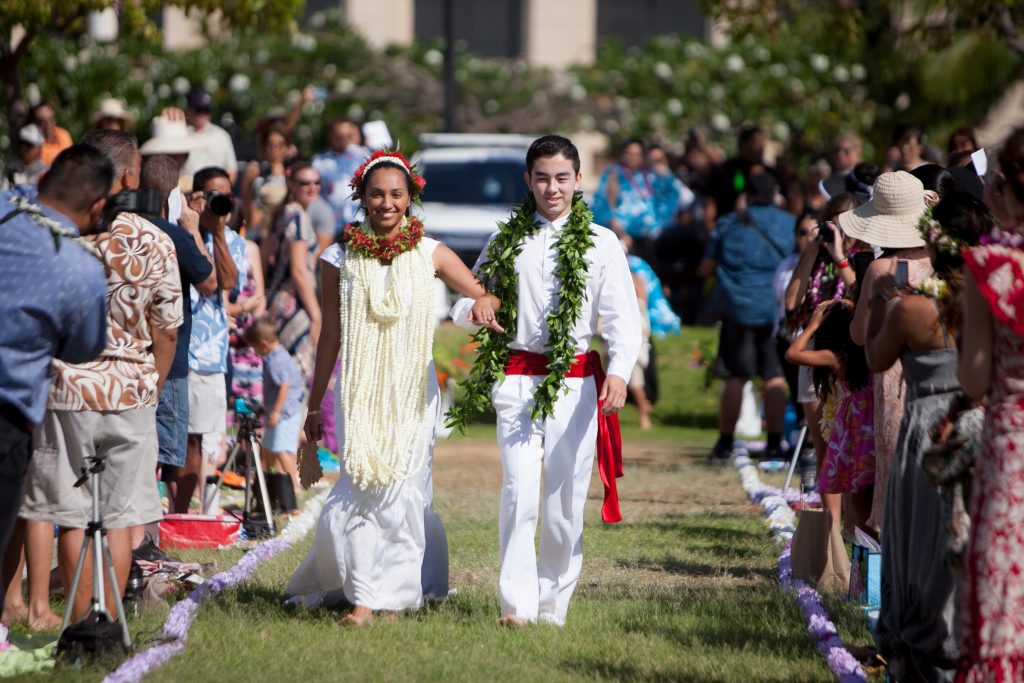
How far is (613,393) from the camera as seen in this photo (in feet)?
24.0

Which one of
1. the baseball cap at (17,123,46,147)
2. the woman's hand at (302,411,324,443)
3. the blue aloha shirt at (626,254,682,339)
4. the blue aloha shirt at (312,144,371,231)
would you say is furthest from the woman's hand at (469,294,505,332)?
the blue aloha shirt at (626,254,682,339)

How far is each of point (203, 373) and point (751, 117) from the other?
20197mm

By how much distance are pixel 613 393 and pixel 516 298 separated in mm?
660

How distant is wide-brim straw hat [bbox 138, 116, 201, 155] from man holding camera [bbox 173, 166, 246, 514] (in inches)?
94.6

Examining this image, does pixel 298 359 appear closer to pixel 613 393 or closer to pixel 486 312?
pixel 486 312

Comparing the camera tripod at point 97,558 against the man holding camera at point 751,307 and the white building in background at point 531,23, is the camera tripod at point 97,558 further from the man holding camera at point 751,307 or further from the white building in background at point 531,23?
the white building in background at point 531,23

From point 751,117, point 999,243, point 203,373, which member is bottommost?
point 203,373

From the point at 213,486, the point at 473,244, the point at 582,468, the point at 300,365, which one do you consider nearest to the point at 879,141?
the point at 473,244

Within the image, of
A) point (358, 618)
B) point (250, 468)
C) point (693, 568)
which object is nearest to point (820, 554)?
point (693, 568)

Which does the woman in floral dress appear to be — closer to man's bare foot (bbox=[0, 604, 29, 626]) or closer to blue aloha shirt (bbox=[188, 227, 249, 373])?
man's bare foot (bbox=[0, 604, 29, 626])

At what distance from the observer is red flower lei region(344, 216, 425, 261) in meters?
7.59

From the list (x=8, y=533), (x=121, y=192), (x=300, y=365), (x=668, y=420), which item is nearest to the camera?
(x=8, y=533)

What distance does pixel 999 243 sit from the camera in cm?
522

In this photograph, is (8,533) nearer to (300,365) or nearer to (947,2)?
(300,365)
